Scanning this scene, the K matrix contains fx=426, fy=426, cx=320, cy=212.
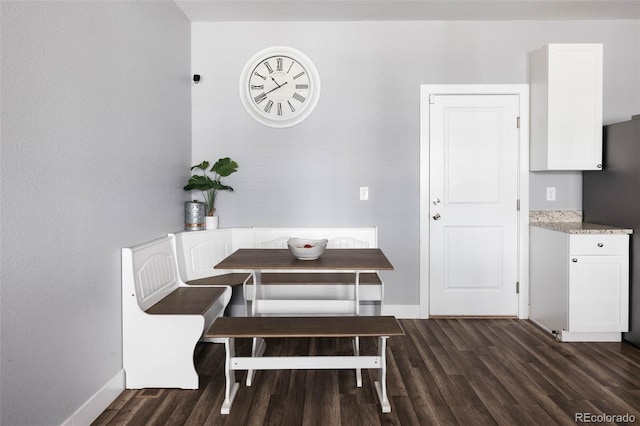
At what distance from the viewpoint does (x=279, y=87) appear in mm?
3955

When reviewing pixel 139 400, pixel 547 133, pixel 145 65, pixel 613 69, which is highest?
pixel 613 69

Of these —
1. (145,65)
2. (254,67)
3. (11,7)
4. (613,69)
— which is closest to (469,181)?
(613,69)

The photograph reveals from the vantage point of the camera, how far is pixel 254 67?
13.0 feet

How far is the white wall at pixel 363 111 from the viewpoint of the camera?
3.91 meters

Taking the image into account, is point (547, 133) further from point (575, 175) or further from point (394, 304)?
point (394, 304)


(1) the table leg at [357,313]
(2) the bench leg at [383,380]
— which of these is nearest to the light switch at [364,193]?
(1) the table leg at [357,313]

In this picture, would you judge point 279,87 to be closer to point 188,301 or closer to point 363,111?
point 363,111

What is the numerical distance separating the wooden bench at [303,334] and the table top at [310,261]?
12.2 inches

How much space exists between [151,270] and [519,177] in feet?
10.6

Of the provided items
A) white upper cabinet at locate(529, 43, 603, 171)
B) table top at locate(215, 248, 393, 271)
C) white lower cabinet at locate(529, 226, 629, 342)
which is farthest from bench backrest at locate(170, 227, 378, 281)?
white upper cabinet at locate(529, 43, 603, 171)

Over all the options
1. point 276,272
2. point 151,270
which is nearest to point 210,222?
point 276,272

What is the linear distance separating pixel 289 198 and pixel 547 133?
7.57 ft

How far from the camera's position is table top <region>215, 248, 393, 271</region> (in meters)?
2.51

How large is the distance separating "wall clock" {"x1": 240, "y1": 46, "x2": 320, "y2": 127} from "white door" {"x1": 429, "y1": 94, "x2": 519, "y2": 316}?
117 centimetres
